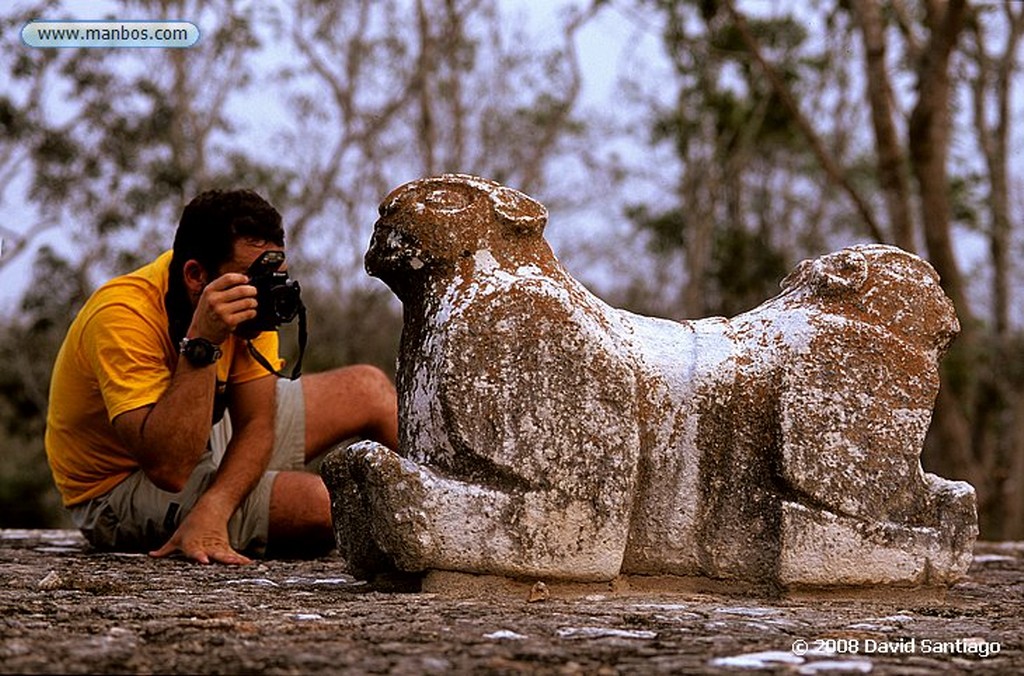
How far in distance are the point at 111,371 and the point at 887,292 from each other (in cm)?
211

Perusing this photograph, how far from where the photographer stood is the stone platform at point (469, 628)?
2.21 meters

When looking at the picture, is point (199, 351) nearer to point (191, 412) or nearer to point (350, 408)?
point (191, 412)

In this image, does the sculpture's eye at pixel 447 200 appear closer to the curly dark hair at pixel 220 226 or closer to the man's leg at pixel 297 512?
the curly dark hair at pixel 220 226

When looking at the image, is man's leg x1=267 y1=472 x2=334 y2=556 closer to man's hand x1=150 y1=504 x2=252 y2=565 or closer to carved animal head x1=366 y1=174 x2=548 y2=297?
man's hand x1=150 y1=504 x2=252 y2=565

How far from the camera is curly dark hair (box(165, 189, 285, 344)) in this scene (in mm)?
3881

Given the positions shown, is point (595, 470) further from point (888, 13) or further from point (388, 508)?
point (888, 13)

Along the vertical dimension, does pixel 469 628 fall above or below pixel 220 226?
below

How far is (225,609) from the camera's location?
113 inches

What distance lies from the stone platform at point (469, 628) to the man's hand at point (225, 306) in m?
0.66

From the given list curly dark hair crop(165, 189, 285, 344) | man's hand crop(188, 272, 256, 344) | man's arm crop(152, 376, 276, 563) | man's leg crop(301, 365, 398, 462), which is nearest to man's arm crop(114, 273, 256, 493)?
man's hand crop(188, 272, 256, 344)

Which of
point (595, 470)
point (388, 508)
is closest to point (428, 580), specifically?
point (388, 508)

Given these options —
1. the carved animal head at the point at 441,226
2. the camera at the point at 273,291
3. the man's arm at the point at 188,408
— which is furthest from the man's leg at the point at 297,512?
the carved animal head at the point at 441,226

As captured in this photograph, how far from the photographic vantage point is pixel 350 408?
457cm

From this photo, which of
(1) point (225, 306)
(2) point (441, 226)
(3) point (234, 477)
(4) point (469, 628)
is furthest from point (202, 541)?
(4) point (469, 628)
